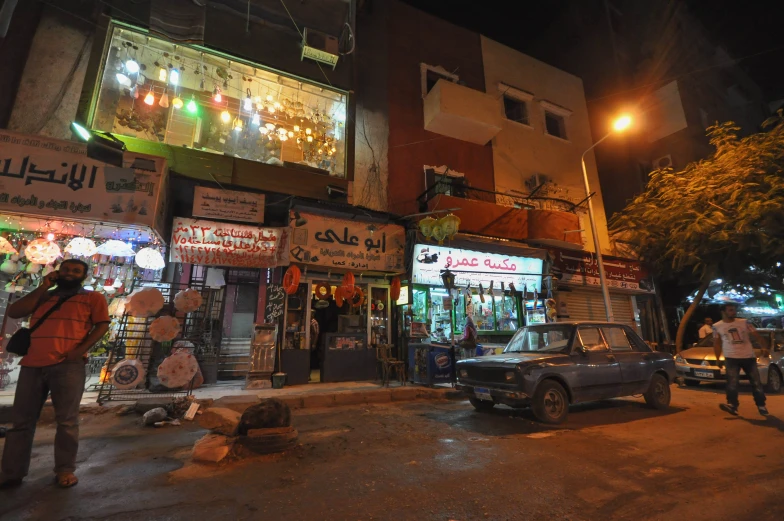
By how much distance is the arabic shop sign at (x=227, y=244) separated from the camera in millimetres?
9195

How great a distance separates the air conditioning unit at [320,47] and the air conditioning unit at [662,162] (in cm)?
1712

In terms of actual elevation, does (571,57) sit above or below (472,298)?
above

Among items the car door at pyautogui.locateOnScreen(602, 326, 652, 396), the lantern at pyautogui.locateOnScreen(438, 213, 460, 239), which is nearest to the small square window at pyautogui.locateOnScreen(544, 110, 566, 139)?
the lantern at pyautogui.locateOnScreen(438, 213, 460, 239)

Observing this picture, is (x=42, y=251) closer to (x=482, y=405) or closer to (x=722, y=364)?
(x=482, y=405)

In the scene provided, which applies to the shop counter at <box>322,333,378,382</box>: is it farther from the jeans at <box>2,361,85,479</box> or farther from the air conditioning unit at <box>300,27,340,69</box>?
the air conditioning unit at <box>300,27,340,69</box>

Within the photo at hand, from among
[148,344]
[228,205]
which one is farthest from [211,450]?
[228,205]

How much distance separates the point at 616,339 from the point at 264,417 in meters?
7.04

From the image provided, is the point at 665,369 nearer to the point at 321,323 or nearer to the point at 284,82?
the point at 321,323

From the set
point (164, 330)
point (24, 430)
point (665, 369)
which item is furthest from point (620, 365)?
point (164, 330)

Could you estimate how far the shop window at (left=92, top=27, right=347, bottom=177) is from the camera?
30.9 feet

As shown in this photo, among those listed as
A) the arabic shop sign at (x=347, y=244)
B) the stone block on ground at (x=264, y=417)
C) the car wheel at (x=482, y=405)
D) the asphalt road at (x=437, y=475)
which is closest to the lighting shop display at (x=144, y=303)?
the asphalt road at (x=437, y=475)

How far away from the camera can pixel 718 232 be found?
12.8 metres

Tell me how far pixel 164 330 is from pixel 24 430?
4433 millimetres

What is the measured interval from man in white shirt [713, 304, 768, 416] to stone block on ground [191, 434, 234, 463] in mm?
9003
